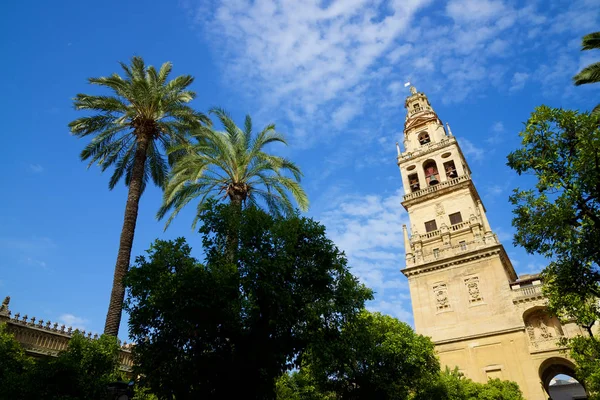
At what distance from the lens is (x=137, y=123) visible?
19.9m

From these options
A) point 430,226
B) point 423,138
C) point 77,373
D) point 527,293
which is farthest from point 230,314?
point 423,138

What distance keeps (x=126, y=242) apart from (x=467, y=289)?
25.2 meters

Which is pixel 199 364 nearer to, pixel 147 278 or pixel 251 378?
pixel 251 378

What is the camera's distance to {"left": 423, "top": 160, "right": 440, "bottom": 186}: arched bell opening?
38281 mm

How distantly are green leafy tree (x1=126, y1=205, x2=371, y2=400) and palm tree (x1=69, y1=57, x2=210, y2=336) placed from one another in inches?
270

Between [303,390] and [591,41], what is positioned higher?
[591,41]

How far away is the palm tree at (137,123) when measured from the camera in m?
19.0

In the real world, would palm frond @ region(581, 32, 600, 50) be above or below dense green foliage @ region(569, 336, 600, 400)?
above

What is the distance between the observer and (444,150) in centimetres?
3866

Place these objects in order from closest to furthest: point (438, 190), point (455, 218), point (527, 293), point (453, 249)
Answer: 1. point (527, 293)
2. point (453, 249)
3. point (455, 218)
4. point (438, 190)

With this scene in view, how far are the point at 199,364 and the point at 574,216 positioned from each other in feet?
38.8

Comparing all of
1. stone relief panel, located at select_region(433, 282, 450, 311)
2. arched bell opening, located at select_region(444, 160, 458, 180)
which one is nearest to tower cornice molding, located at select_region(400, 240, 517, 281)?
stone relief panel, located at select_region(433, 282, 450, 311)

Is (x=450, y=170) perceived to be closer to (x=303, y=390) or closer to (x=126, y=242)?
(x=303, y=390)

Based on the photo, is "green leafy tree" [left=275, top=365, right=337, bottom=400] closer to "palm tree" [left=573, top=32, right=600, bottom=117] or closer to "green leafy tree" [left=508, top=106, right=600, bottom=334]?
"green leafy tree" [left=508, top=106, right=600, bottom=334]
